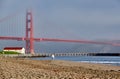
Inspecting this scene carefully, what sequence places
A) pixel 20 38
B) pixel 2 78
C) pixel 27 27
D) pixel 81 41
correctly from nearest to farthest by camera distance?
pixel 2 78 < pixel 20 38 < pixel 81 41 < pixel 27 27

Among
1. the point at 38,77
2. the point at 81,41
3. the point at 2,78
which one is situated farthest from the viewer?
the point at 81,41

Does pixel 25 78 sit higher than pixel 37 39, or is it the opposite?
pixel 37 39

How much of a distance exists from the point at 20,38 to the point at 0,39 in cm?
629

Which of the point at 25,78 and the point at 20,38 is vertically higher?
the point at 20,38

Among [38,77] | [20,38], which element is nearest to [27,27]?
[20,38]

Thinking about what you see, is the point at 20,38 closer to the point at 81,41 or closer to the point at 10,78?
A: the point at 81,41

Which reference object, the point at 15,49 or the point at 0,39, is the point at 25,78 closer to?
the point at 0,39

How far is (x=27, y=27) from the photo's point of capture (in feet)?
271

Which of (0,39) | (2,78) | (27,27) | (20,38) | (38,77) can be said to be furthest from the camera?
(27,27)

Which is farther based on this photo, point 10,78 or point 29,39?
point 29,39

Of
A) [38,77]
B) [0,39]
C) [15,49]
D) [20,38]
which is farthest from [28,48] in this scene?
[38,77]

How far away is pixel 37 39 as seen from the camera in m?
75.2

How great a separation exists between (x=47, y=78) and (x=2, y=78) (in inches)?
54.9

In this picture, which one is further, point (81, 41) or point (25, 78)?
point (81, 41)
